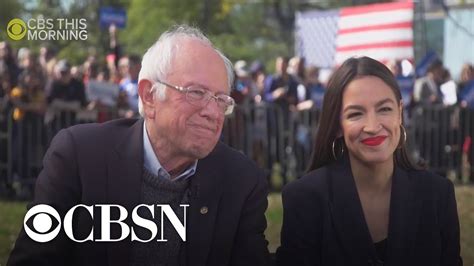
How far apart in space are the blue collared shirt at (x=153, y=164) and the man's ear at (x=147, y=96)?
64 mm

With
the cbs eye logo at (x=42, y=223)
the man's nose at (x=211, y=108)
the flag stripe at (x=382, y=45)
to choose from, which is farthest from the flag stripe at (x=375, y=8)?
the cbs eye logo at (x=42, y=223)

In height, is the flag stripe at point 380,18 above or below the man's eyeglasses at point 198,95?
above

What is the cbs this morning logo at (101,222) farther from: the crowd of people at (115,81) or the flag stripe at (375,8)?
the flag stripe at (375,8)

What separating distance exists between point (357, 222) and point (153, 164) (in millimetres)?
580

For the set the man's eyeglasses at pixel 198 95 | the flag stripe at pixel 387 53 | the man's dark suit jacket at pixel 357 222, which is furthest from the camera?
the flag stripe at pixel 387 53

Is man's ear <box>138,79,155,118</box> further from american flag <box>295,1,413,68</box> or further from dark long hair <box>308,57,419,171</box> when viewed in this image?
american flag <box>295,1,413,68</box>

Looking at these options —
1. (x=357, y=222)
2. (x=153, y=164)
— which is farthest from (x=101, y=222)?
(x=357, y=222)

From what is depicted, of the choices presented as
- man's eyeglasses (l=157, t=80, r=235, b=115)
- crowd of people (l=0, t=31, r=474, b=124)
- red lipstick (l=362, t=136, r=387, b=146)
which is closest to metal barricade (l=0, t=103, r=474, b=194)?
crowd of people (l=0, t=31, r=474, b=124)

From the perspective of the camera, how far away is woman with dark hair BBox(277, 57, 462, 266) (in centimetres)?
245

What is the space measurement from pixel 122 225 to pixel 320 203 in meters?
0.55

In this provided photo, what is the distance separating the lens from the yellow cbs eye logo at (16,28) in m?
2.40

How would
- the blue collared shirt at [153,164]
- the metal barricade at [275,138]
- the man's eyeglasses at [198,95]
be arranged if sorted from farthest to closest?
the metal barricade at [275,138], the blue collared shirt at [153,164], the man's eyeglasses at [198,95]

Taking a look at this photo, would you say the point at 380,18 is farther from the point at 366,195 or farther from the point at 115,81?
the point at 115,81

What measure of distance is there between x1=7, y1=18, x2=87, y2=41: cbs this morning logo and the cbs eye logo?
0.45m
